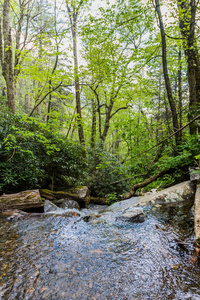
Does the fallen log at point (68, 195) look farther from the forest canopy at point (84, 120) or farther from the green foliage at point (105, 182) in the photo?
the green foliage at point (105, 182)

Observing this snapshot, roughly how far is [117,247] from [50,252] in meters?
1.06

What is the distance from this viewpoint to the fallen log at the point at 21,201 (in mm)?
4259

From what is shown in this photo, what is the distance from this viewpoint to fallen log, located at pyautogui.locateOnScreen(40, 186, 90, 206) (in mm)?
5968

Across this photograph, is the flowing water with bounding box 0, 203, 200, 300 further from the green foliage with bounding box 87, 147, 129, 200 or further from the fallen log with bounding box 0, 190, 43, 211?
the green foliage with bounding box 87, 147, 129, 200

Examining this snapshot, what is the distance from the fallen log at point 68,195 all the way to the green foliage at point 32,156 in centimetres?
56

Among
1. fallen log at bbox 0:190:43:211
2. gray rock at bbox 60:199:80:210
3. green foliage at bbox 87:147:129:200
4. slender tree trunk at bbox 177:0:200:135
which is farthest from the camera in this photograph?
green foliage at bbox 87:147:129:200

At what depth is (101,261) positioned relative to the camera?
2141mm

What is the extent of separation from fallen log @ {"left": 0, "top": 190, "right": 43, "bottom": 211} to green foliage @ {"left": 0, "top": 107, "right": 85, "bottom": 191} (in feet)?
1.25

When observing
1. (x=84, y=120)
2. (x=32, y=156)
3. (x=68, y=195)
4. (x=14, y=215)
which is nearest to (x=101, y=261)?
(x=14, y=215)

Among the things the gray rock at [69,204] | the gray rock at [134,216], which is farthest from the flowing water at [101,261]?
the gray rock at [69,204]

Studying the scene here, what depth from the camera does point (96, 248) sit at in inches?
98.7

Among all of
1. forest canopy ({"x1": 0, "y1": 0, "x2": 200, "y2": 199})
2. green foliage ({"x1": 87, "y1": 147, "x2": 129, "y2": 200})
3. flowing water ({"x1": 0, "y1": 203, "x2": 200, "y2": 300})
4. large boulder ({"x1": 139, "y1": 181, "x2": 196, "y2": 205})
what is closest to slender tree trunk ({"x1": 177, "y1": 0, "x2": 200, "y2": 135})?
forest canopy ({"x1": 0, "y1": 0, "x2": 200, "y2": 199})

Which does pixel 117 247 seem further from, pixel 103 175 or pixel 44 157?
pixel 103 175

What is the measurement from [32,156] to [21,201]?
1489 millimetres
